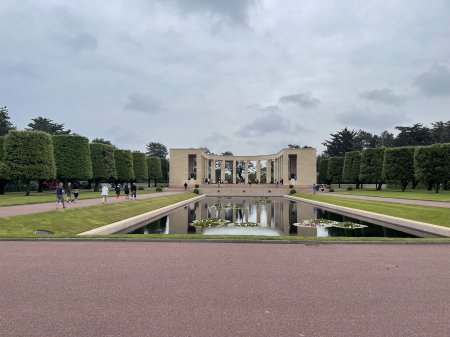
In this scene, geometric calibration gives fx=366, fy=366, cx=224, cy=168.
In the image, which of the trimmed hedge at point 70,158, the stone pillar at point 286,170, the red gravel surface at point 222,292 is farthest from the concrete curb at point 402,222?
the stone pillar at point 286,170

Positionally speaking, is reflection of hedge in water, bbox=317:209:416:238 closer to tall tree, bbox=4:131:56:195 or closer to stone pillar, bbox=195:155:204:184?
tall tree, bbox=4:131:56:195

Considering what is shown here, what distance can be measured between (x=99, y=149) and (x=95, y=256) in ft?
148

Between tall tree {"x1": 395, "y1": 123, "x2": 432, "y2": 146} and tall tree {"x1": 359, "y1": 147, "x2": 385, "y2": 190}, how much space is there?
2556 cm

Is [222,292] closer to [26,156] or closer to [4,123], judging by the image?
[26,156]

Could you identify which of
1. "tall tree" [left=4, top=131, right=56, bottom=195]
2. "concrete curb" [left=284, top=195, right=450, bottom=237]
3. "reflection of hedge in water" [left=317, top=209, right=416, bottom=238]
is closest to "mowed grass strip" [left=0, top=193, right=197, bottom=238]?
"reflection of hedge in water" [left=317, top=209, right=416, bottom=238]

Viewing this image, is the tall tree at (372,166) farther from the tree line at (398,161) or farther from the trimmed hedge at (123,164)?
the trimmed hedge at (123,164)

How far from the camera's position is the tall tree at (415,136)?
79750 millimetres

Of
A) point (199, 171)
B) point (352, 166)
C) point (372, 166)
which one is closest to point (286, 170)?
point (352, 166)

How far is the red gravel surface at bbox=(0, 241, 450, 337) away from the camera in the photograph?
5.06 meters

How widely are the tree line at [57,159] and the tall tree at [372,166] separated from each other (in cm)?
3870

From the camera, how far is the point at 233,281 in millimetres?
7352

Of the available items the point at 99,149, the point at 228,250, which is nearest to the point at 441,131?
the point at 99,149

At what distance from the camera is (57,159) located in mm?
45250

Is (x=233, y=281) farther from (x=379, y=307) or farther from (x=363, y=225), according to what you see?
(x=363, y=225)
